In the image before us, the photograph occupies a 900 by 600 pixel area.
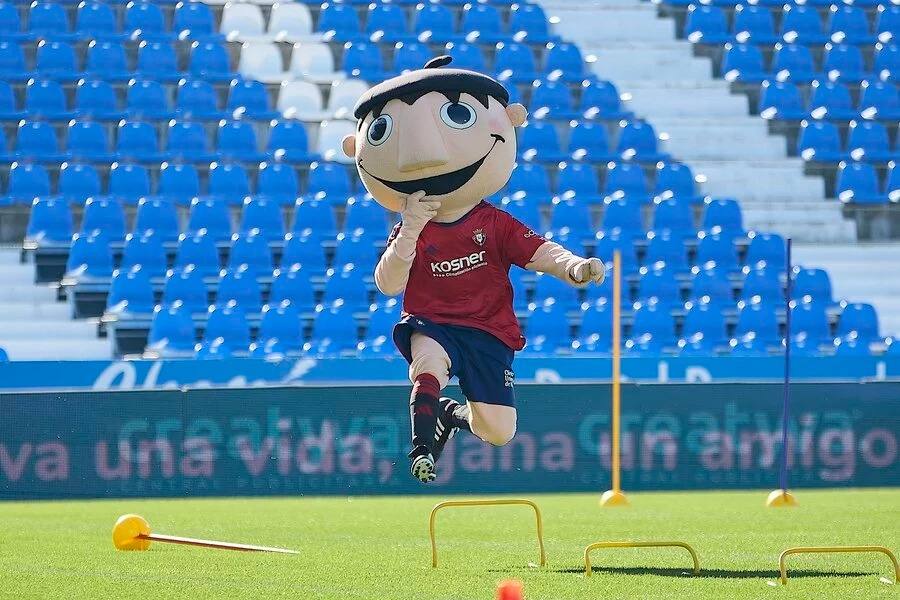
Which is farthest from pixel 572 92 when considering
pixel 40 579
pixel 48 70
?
pixel 40 579

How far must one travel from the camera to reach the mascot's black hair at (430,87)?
22.5 ft

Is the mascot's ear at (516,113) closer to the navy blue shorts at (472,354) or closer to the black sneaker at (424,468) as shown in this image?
the navy blue shorts at (472,354)

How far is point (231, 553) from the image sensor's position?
7500 millimetres

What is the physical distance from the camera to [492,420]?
23.0 ft

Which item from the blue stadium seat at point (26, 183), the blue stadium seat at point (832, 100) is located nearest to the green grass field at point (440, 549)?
the blue stadium seat at point (26, 183)

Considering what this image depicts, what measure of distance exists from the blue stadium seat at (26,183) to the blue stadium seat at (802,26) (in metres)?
9.27

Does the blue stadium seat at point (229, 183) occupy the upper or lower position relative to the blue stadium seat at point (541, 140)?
lower

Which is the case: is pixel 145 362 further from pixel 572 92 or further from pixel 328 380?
pixel 572 92

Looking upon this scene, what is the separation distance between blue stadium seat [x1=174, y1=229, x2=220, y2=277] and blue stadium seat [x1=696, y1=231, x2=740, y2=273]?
4964 millimetres

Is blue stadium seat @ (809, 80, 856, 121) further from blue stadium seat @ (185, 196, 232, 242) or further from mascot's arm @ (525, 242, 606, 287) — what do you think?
mascot's arm @ (525, 242, 606, 287)

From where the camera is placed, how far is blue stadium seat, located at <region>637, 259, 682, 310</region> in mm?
15703

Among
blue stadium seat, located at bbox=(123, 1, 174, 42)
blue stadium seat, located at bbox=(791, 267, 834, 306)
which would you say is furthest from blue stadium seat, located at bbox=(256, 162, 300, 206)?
blue stadium seat, located at bbox=(791, 267, 834, 306)

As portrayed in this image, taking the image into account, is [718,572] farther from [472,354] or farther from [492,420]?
[472,354]

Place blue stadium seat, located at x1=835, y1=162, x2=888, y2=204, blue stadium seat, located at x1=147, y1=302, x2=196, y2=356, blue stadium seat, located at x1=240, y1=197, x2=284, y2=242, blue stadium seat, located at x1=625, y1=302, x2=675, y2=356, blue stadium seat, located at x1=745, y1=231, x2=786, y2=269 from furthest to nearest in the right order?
blue stadium seat, located at x1=835, y1=162, x2=888, y2=204, blue stadium seat, located at x1=745, y1=231, x2=786, y2=269, blue stadium seat, located at x1=240, y1=197, x2=284, y2=242, blue stadium seat, located at x1=625, y1=302, x2=675, y2=356, blue stadium seat, located at x1=147, y1=302, x2=196, y2=356
